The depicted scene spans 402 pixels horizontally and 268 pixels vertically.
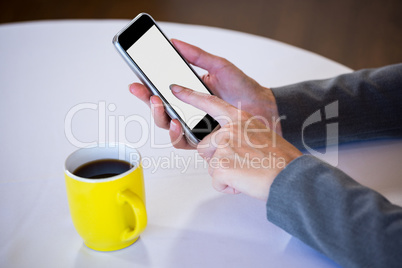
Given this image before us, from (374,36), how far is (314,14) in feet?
1.19

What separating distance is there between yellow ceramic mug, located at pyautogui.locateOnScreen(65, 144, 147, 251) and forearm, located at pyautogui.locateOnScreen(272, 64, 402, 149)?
1.14ft

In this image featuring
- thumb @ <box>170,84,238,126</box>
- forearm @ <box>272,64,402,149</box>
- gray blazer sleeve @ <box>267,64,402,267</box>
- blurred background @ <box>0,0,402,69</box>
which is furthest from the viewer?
blurred background @ <box>0,0,402,69</box>

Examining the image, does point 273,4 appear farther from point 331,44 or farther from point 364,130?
point 364,130

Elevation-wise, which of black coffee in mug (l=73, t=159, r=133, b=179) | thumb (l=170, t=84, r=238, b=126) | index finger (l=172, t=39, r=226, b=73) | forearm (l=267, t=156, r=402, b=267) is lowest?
forearm (l=267, t=156, r=402, b=267)

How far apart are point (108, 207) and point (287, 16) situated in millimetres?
2338

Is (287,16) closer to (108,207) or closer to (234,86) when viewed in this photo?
(234,86)

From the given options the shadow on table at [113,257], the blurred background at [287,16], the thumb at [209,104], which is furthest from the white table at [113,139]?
the blurred background at [287,16]

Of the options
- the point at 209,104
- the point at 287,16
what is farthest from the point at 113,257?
the point at 287,16

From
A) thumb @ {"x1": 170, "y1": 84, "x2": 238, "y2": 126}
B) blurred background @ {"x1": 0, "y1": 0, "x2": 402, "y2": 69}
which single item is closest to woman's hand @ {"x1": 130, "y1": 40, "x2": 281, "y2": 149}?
thumb @ {"x1": 170, "y1": 84, "x2": 238, "y2": 126}

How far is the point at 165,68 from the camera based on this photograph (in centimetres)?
78

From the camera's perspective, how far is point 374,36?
8.41 feet

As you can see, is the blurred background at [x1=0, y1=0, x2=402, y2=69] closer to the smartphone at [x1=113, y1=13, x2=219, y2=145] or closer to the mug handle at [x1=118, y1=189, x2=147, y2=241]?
the smartphone at [x1=113, y1=13, x2=219, y2=145]

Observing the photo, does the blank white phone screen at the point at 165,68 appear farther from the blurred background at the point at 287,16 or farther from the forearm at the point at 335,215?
the blurred background at the point at 287,16

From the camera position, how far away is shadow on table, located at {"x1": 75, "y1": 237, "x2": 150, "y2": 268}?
1.96 feet
